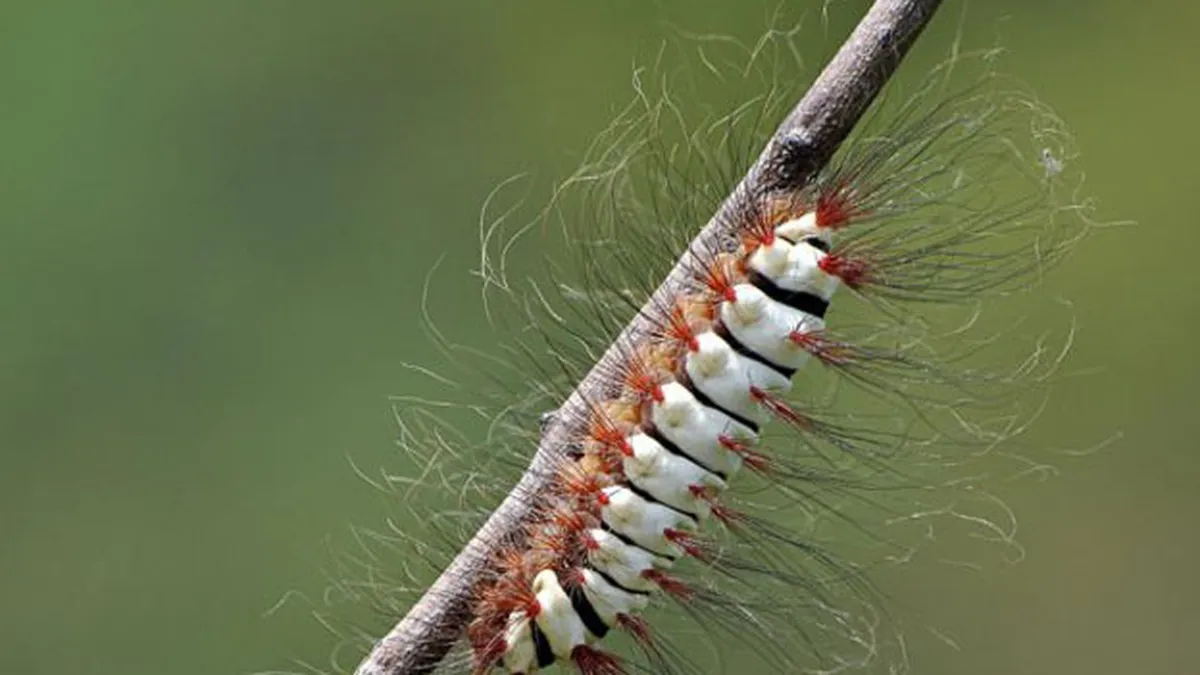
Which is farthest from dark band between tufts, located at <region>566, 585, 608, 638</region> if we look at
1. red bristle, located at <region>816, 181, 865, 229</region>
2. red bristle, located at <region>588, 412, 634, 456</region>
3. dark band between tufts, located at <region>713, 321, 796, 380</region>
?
red bristle, located at <region>816, 181, 865, 229</region>

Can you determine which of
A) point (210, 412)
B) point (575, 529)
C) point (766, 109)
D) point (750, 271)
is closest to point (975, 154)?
point (766, 109)

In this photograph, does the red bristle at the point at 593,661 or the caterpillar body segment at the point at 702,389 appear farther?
the red bristle at the point at 593,661

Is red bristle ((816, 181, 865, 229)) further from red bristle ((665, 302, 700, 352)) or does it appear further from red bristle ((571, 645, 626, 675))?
red bristle ((571, 645, 626, 675))

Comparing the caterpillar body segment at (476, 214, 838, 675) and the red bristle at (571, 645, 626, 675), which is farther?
the red bristle at (571, 645, 626, 675)

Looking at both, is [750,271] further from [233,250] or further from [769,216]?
[233,250]

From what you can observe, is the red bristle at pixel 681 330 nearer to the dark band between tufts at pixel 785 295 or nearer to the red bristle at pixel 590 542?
the dark band between tufts at pixel 785 295

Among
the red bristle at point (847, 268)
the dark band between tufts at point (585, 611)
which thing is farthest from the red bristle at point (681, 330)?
the dark band between tufts at point (585, 611)
